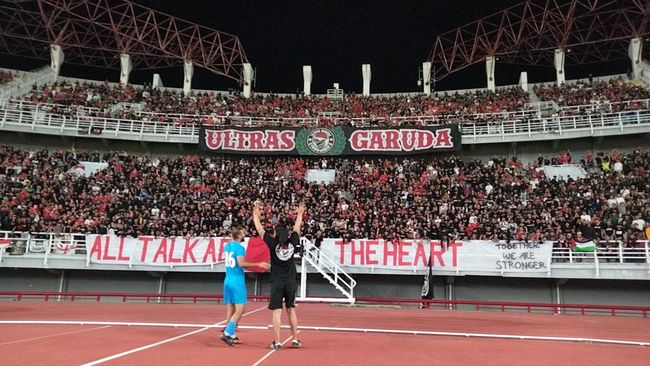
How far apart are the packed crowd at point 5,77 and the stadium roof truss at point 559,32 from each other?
117ft

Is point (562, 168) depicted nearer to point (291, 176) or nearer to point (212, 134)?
point (291, 176)

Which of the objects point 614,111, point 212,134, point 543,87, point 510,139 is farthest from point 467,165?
point 212,134

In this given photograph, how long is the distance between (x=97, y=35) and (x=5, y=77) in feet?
25.6

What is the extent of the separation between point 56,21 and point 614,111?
144 ft

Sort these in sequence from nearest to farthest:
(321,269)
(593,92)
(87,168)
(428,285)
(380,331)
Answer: (380,331), (428,285), (321,269), (87,168), (593,92)

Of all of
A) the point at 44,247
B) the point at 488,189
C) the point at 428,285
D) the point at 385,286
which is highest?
the point at 488,189

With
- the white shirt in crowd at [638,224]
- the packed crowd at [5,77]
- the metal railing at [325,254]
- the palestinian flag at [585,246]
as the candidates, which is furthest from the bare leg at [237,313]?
the packed crowd at [5,77]

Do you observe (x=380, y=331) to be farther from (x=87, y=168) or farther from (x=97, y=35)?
(x=97, y=35)

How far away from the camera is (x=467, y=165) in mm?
30375

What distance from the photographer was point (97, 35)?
40.2 meters

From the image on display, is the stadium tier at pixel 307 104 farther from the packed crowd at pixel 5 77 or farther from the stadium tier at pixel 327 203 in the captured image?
the packed crowd at pixel 5 77

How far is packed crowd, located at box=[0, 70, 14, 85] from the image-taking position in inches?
1459

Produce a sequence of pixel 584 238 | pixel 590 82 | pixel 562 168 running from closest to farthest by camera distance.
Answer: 1. pixel 584 238
2. pixel 562 168
3. pixel 590 82

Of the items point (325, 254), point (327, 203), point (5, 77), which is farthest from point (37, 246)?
point (5, 77)
